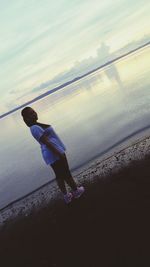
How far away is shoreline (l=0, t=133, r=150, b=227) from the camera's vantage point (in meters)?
8.11

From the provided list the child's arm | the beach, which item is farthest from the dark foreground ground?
the child's arm

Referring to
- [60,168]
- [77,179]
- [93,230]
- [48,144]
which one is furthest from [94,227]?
[77,179]

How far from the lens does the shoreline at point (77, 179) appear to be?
8109 millimetres

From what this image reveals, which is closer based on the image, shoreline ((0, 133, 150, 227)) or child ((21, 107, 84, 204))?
child ((21, 107, 84, 204))

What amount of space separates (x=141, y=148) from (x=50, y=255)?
4.37 m

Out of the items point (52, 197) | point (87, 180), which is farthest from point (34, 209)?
point (87, 180)

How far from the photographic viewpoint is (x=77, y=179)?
8.91m

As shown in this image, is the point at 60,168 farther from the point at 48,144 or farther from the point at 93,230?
the point at 93,230

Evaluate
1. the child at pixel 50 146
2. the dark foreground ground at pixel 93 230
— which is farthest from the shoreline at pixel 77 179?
the child at pixel 50 146

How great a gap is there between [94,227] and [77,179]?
348 centimetres

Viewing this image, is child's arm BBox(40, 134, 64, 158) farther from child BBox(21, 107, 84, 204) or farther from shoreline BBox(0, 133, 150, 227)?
shoreline BBox(0, 133, 150, 227)

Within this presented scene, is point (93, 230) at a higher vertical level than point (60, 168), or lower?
lower

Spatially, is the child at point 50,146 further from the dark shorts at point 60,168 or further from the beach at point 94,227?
the beach at point 94,227

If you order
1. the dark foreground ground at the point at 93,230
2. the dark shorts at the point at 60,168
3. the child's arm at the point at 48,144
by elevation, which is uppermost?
the child's arm at the point at 48,144
